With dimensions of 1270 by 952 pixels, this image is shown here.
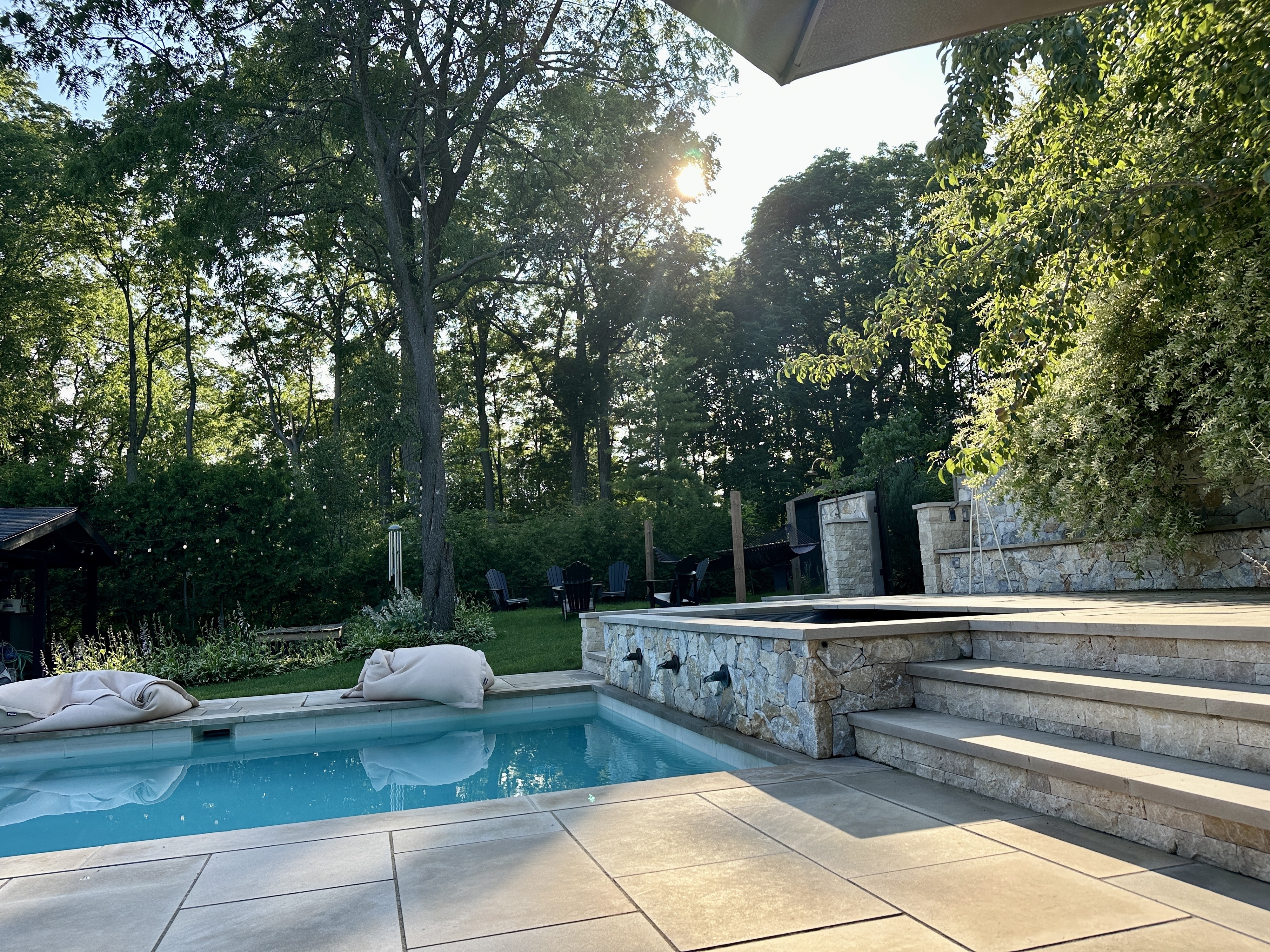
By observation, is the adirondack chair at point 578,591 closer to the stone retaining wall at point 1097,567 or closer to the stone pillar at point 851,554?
the stone pillar at point 851,554

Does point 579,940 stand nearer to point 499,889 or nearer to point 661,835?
point 499,889

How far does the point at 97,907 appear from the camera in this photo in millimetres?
2562

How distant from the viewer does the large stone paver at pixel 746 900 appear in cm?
212

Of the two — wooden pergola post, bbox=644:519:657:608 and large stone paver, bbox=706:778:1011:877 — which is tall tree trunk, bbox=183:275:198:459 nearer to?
wooden pergola post, bbox=644:519:657:608

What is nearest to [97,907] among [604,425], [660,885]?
[660,885]

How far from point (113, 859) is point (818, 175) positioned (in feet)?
89.6

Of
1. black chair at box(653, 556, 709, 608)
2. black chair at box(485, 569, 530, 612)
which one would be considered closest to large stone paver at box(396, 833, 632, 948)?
black chair at box(653, 556, 709, 608)

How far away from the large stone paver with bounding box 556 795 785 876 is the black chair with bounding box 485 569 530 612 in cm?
1120

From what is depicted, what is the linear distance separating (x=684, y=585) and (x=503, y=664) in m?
3.96

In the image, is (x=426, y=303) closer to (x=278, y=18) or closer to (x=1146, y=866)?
(x=278, y=18)

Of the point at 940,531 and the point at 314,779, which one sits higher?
the point at 940,531

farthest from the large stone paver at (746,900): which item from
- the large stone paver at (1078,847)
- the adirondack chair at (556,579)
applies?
the adirondack chair at (556,579)

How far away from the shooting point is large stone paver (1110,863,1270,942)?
2008mm

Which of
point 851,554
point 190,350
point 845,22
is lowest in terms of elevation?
point 851,554
